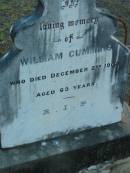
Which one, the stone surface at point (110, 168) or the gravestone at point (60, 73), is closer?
the gravestone at point (60, 73)

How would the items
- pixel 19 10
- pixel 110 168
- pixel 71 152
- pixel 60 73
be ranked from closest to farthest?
pixel 60 73 < pixel 71 152 < pixel 110 168 < pixel 19 10

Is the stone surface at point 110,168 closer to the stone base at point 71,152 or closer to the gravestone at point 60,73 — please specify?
the stone base at point 71,152

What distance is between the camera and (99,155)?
4461 mm

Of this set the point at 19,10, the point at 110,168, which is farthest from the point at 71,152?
the point at 19,10

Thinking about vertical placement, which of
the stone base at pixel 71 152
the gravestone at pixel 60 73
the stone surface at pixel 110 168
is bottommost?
the stone surface at pixel 110 168

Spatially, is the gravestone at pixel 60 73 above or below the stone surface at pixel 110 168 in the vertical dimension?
above

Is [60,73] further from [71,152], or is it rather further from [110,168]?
[110,168]

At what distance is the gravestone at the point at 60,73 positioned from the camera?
12.7 ft

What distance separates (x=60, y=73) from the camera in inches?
162

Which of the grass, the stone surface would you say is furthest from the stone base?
the grass

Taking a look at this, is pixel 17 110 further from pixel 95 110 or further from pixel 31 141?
pixel 95 110

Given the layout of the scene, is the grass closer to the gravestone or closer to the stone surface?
the gravestone

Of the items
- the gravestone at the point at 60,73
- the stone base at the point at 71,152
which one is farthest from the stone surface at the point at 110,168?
the gravestone at the point at 60,73

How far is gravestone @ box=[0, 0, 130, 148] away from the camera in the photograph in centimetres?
388
